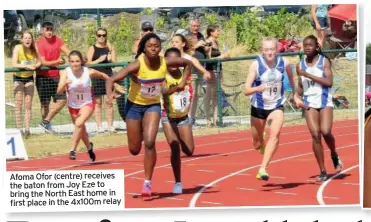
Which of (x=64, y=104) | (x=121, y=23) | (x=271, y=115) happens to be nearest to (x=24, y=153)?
(x=64, y=104)

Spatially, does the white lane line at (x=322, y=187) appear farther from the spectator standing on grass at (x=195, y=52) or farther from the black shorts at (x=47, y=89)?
the black shorts at (x=47, y=89)

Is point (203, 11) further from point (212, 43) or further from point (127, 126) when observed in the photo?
point (127, 126)

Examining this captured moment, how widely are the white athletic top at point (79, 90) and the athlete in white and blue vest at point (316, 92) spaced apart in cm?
256

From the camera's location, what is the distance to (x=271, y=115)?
55.0ft

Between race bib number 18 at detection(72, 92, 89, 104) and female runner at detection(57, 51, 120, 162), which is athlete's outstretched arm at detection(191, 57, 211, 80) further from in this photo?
race bib number 18 at detection(72, 92, 89, 104)

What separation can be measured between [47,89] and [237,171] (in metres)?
2.60

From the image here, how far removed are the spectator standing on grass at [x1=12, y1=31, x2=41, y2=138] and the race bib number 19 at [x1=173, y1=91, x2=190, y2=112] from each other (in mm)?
1924

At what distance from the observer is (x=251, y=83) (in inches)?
656

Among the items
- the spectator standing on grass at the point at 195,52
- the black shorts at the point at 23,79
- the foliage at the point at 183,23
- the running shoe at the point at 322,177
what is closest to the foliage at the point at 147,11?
the foliage at the point at 183,23

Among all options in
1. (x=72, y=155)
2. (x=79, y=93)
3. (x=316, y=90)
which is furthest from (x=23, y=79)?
(x=316, y=90)

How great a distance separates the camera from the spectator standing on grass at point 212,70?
17.7 m

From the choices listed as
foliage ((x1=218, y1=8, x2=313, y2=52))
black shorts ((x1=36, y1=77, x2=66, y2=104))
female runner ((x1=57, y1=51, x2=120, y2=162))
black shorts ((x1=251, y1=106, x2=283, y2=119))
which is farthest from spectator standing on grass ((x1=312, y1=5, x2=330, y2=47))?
black shorts ((x1=36, y1=77, x2=66, y2=104))

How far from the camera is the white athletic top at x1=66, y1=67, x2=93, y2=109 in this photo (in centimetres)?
1730

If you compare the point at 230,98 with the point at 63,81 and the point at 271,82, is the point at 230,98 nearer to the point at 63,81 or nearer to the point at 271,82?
the point at 271,82
